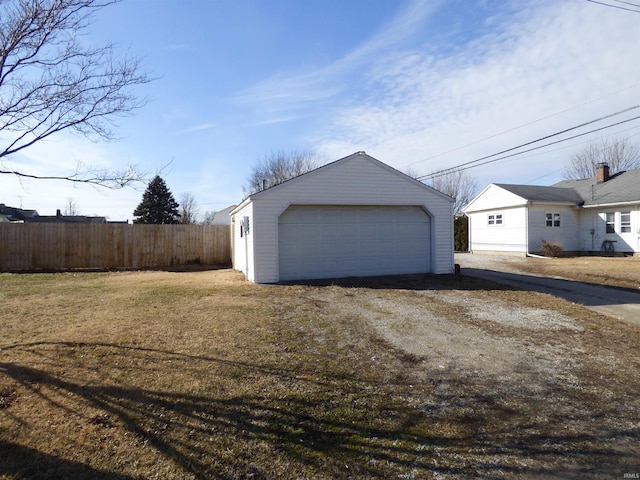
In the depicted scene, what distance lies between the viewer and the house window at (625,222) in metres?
18.8

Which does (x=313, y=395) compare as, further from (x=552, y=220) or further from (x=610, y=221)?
(x=610, y=221)

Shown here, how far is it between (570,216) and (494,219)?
12.7ft

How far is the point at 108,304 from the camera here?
7727mm

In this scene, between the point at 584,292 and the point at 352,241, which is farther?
the point at 352,241

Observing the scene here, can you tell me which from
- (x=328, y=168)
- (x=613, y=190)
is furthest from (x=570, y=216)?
(x=328, y=168)

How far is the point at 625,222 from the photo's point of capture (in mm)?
18969

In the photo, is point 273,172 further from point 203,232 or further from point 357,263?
point 357,263

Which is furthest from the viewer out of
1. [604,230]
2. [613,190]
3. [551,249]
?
[613,190]

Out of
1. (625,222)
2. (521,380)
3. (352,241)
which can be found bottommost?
(521,380)

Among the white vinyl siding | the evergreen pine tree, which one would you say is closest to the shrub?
the white vinyl siding

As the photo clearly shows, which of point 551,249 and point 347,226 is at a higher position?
point 347,226

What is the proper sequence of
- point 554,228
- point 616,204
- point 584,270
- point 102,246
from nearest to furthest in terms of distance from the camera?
point 584,270, point 102,246, point 616,204, point 554,228

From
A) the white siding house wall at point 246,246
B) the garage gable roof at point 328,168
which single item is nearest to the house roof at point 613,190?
the garage gable roof at point 328,168

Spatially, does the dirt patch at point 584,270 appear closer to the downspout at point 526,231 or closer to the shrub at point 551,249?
the shrub at point 551,249
